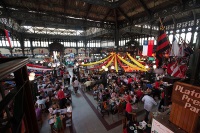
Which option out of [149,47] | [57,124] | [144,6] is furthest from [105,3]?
[57,124]

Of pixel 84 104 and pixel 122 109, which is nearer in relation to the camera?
pixel 122 109

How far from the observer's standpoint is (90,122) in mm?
6281

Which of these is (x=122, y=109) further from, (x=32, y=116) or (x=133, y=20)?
(x=133, y=20)

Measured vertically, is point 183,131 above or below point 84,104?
above

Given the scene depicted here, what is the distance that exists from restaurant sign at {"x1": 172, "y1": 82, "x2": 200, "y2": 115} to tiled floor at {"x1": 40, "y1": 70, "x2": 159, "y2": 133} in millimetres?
4776

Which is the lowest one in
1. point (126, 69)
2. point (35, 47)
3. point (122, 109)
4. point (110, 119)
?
point (110, 119)

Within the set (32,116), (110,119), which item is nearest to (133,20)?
(110,119)

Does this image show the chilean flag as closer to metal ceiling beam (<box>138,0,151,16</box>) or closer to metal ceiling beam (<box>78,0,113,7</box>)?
metal ceiling beam (<box>138,0,151,16</box>)

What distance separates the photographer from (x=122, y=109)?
23.0ft

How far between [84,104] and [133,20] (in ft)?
29.2

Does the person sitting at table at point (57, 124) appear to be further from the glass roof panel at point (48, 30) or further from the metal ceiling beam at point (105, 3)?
the glass roof panel at point (48, 30)

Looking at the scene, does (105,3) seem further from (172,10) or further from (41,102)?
(41,102)

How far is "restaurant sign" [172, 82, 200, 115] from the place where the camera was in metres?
1.70

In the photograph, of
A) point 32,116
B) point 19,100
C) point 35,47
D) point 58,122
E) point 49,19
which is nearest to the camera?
point 19,100
